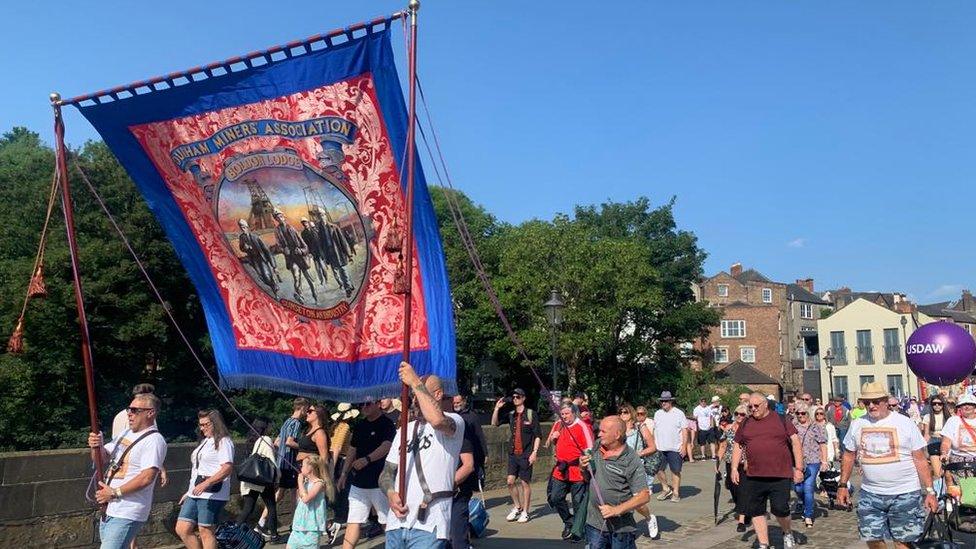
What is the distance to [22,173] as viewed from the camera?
41781mm

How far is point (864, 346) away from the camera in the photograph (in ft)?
220

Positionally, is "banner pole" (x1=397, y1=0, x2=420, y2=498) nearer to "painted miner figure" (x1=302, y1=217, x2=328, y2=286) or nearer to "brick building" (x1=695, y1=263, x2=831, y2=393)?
"painted miner figure" (x1=302, y1=217, x2=328, y2=286)

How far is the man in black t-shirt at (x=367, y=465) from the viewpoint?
8016 mm

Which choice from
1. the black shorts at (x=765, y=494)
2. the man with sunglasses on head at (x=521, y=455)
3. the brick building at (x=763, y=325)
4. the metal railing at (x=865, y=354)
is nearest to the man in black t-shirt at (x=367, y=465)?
the man with sunglasses on head at (x=521, y=455)

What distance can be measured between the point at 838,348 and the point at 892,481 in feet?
218

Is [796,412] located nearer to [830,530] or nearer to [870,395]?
[830,530]

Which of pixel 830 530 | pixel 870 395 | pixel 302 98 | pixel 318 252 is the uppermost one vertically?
pixel 302 98

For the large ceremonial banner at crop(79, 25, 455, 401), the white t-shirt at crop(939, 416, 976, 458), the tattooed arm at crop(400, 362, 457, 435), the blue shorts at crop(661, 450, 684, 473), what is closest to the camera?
the tattooed arm at crop(400, 362, 457, 435)

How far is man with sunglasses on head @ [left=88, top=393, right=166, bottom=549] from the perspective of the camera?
604 centimetres

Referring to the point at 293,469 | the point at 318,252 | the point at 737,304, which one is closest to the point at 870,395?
the point at 318,252

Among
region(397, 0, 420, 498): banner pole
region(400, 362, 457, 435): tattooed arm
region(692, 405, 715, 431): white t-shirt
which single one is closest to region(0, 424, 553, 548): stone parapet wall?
region(397, 0, 420, 498): banner pole

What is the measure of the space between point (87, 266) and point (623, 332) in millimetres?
30025

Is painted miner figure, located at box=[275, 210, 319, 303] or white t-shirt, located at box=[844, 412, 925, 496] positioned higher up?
painted miner figure, located at box=[275, 210, 319, 303]

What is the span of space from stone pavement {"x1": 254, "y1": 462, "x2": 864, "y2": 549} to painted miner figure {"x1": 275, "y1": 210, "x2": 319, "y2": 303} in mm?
3861
